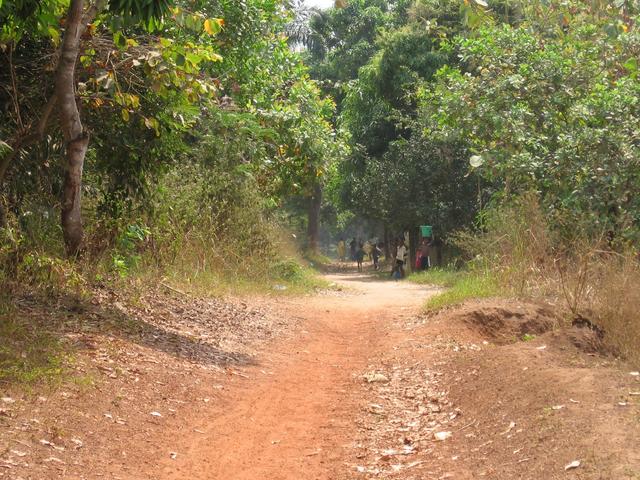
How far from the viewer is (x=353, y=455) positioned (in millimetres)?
6125

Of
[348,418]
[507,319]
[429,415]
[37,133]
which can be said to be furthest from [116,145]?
[507,319]

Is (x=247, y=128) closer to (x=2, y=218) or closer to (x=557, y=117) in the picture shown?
(x=557, y=117)

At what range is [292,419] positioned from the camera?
705cm

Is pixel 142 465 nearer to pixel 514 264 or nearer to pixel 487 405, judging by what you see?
pixel 487 405

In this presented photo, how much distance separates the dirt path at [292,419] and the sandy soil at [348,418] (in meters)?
0.02

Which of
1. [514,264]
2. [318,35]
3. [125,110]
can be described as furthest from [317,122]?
[318,35]

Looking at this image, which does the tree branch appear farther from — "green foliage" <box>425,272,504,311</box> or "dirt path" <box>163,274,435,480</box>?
"green foliage" <box>425,272,504,311</box>

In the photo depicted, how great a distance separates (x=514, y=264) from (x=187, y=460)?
8135 mm

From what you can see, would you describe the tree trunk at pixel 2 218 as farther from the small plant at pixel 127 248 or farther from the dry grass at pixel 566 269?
the dry grass at pixel 566 269

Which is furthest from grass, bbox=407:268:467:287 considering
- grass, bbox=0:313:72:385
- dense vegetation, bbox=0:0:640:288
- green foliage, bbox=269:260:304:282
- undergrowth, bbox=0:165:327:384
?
grass, bbox=0:313:72:385

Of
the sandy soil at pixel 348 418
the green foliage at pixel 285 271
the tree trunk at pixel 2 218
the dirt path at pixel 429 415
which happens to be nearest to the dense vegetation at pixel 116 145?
the tree trunk at pixel 2 218

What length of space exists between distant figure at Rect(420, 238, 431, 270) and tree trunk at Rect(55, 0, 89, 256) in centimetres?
2006

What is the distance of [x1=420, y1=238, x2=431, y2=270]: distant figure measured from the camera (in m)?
28.5

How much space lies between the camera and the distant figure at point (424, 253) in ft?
93.5
